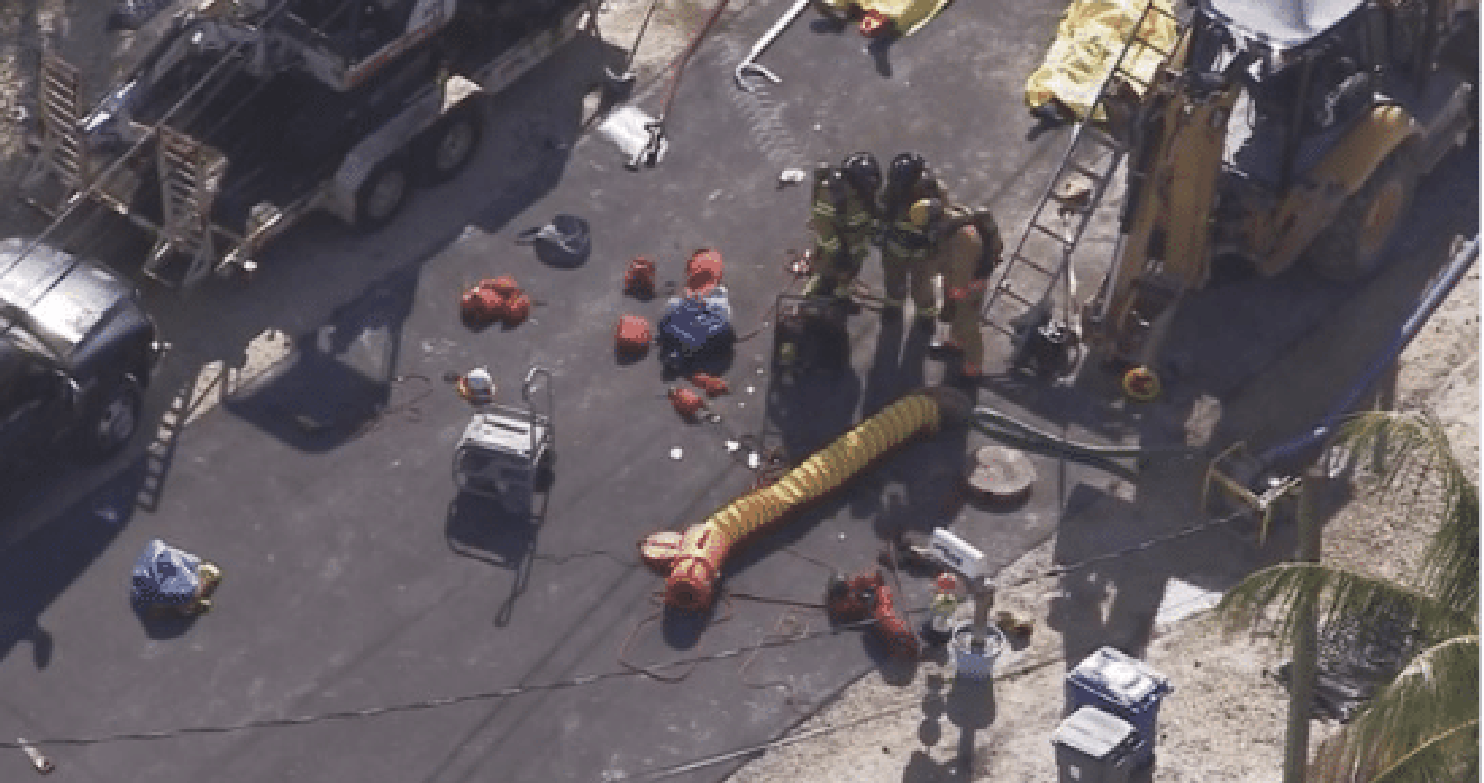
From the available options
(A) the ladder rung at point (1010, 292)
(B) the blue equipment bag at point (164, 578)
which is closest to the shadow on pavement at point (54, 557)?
(B) the blue equipment bag at point (164, 578)

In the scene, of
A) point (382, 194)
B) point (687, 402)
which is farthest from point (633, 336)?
point (382, 194)

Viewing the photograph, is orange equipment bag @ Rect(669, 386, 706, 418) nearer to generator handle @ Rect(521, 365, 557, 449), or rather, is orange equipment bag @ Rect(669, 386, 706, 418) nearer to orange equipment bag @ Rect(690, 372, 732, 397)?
orange equipment bag @ Rect(690, 372, 732, 397)

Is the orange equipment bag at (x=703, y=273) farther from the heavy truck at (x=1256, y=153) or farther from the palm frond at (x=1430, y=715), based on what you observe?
the palm frond at (x=1430, y=715)

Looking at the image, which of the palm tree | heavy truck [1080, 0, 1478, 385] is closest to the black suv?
heavy truck [1080, 0, 1478, 385]

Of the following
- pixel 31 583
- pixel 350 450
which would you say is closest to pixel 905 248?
pixel 350 450

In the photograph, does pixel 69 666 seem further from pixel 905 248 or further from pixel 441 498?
pixel 905 248

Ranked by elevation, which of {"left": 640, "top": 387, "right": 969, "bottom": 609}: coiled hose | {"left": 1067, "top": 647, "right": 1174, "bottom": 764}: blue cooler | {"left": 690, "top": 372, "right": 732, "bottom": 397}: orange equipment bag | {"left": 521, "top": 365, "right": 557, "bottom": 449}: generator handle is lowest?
{"left": 521, "top": 365, "right": 557, "bottom": 449}: generator handle
